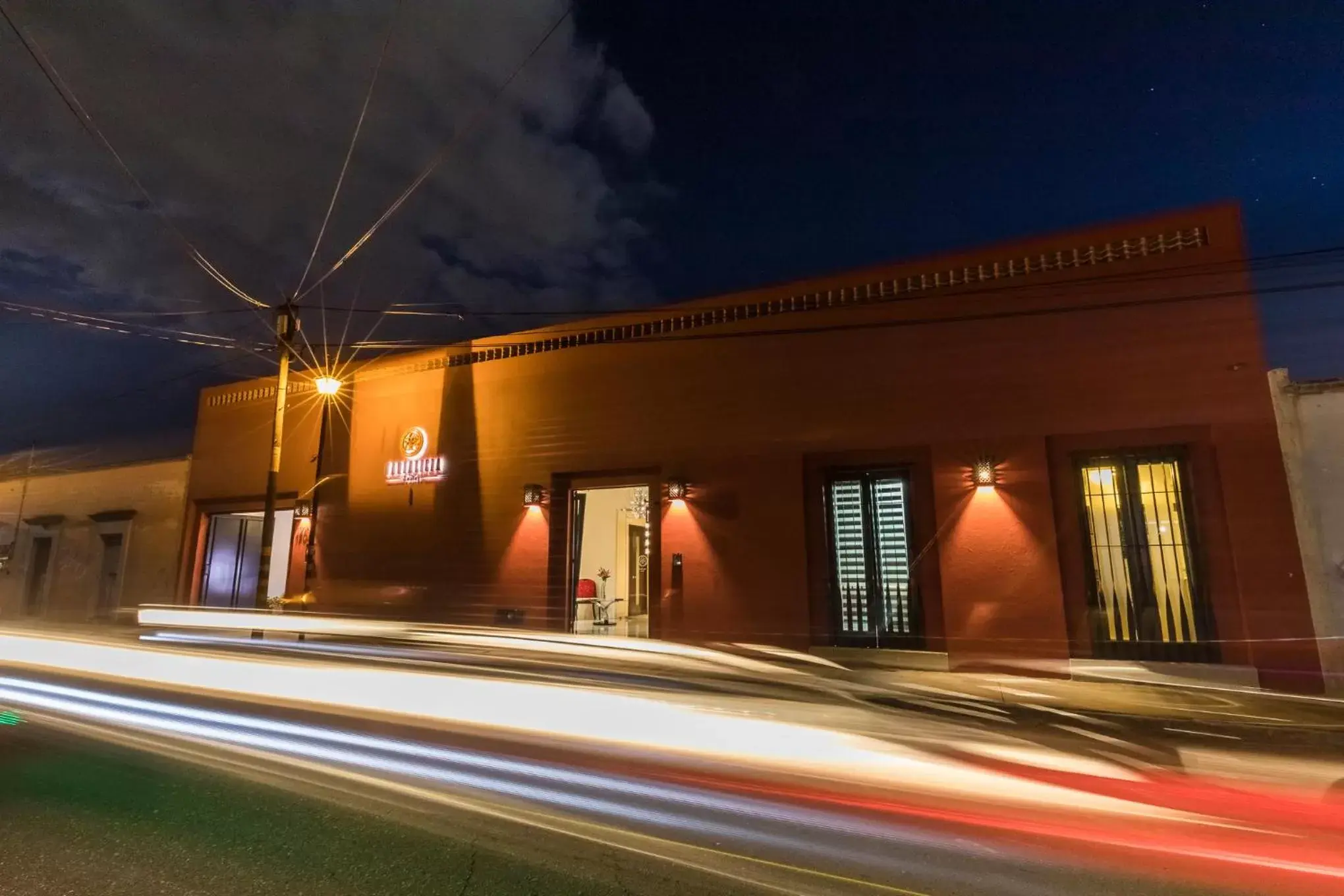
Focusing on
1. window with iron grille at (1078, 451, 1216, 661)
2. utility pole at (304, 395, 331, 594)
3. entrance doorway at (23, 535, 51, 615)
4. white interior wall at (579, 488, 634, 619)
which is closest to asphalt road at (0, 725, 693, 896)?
window with iron grille at (1078, 451, 1216, 661)

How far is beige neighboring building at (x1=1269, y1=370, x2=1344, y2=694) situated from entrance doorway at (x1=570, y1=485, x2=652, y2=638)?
32.7 ft

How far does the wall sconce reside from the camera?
9.68 metres

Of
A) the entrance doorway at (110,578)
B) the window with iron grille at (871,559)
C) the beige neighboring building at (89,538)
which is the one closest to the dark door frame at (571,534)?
the window with iron grille at (871,559)

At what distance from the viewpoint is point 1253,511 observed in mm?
8516

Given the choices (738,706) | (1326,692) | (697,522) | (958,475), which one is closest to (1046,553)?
(958,475)

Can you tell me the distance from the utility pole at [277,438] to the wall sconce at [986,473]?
1159 cm

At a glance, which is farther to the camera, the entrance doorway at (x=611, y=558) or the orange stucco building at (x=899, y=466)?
the entrance doorway at (x=611, y=558)

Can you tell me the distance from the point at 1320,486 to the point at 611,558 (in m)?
12.1

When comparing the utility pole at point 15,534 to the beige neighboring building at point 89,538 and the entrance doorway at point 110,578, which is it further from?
the entrance doorway at point 110,578

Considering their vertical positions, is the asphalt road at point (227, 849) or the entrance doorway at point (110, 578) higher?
the entrance doorway at point (110, 578)

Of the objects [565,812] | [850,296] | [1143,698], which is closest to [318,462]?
[850,296]

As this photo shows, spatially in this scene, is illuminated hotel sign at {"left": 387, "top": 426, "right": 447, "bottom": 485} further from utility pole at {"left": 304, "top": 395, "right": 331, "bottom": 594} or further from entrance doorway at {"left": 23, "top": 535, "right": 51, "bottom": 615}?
entrance doorway at {"left": 23, "top": 535, "right": 51, "bottom": 615}

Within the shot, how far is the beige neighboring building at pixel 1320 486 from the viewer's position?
803 cm

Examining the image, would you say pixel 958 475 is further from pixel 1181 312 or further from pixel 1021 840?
pixel 1021 840
